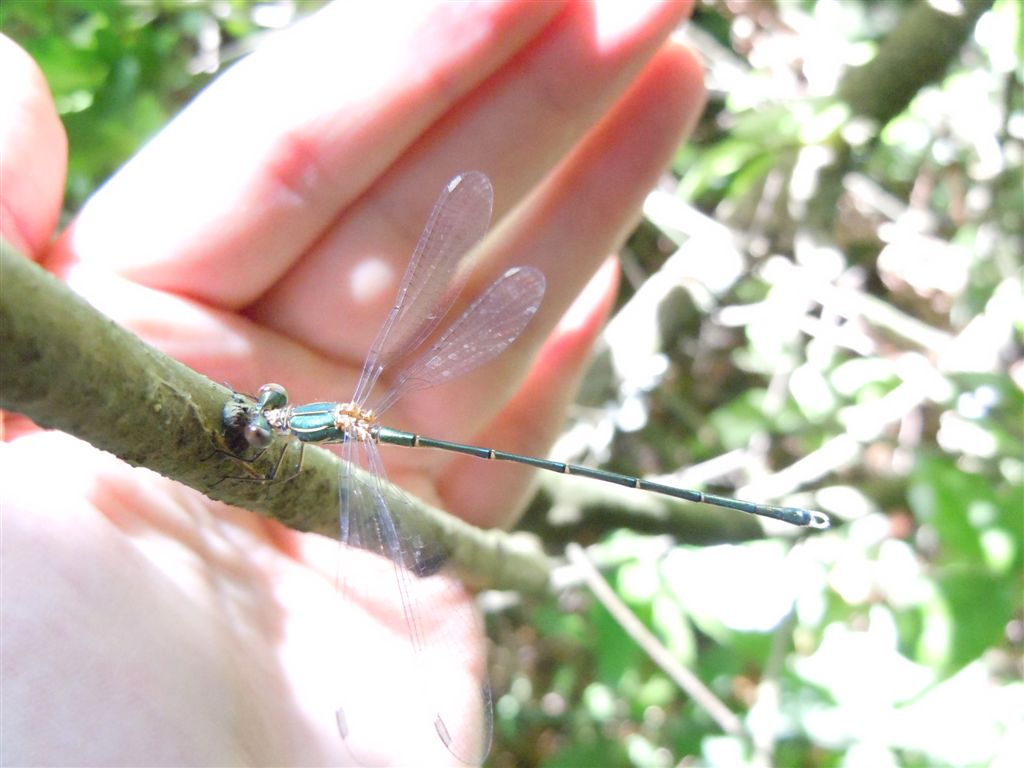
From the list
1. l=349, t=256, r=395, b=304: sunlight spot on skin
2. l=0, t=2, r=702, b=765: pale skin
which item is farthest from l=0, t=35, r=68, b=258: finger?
l=349, t=256, r=395, b=304: sunlight spot on skin

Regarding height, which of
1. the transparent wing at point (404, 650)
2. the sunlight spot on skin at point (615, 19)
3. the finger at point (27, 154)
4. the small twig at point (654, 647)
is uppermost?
the sunlight spot on skin at point (615, 19)

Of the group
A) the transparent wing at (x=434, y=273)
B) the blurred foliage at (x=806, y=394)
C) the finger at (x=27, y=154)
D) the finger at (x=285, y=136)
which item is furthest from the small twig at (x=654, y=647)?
the finger at (x=27, y=154)

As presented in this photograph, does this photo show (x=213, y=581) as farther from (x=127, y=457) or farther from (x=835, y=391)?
(x=835, y=391)

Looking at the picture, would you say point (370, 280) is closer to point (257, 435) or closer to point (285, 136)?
point (285, 136)

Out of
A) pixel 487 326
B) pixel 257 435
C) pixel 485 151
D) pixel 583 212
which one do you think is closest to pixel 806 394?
pixel 583 212

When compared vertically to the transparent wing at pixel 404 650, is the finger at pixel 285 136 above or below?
above

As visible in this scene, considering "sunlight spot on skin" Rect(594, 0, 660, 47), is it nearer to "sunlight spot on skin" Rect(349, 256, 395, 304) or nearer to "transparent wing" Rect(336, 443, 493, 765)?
"sunlight spot on skin" Rect(349, 256, 395, 304)

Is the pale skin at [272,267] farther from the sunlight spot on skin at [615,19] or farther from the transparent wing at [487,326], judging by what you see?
the transparent wing at [487,326]
